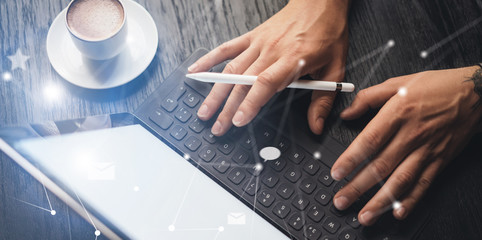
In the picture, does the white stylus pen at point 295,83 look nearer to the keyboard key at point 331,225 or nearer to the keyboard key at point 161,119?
the keyboard key at point 161,119

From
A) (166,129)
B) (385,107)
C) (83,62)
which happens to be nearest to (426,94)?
(385,107)

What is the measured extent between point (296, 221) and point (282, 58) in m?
0.23

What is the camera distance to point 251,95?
0.55 metres

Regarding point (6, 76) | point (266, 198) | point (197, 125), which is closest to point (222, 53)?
point (197, 125)

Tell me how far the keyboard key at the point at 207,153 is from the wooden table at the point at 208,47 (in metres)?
0.12

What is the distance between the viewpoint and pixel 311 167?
0.55 metres

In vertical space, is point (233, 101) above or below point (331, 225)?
above

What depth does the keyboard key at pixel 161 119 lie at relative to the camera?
0.56 m

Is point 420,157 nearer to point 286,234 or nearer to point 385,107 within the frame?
point 385,107

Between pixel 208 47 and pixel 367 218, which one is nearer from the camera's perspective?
pixel 367 218

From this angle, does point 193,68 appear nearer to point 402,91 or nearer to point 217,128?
point 217,128

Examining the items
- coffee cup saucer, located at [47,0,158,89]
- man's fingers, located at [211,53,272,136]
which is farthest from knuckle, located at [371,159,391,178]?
coffee cup saucer, located at [47,0,158,89]

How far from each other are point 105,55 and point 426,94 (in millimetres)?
455

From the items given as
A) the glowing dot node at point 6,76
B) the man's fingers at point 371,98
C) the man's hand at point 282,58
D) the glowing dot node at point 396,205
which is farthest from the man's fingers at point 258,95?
the glowing dot node at point 6,76
